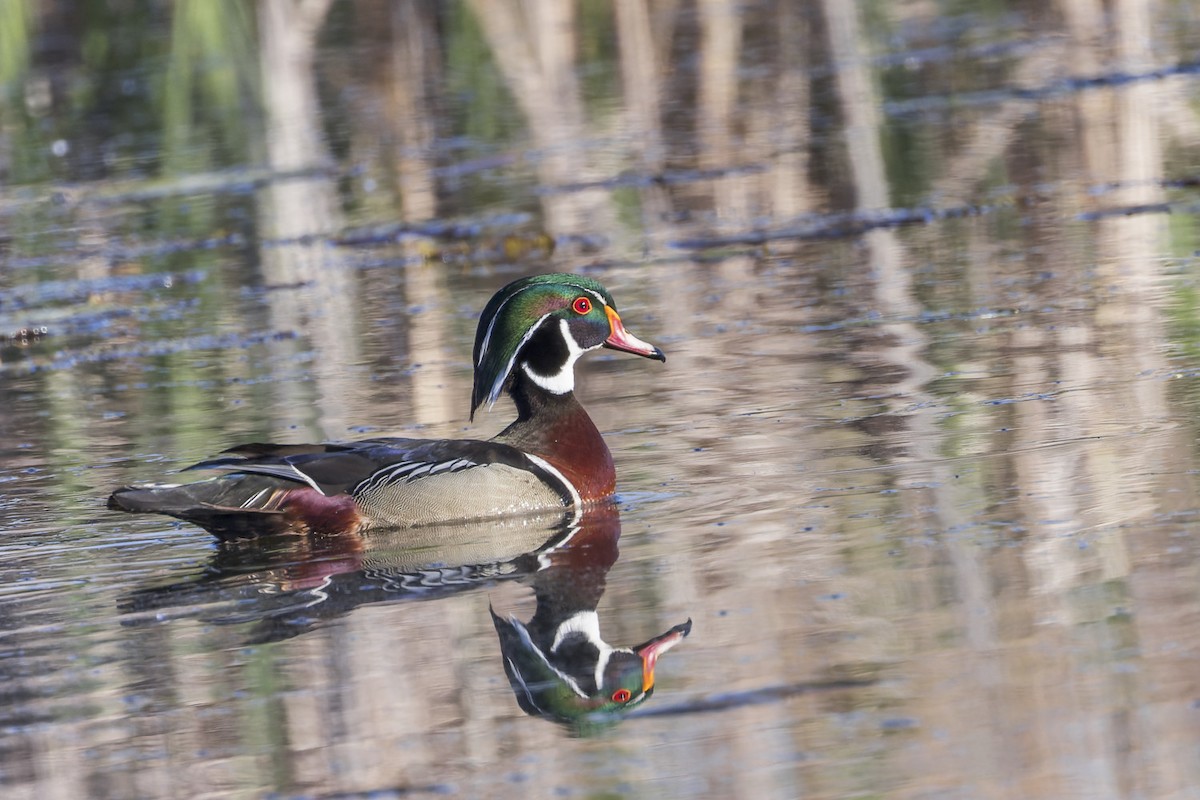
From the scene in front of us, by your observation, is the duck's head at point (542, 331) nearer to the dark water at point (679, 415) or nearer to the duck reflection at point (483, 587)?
the dark water at point (679, 415)

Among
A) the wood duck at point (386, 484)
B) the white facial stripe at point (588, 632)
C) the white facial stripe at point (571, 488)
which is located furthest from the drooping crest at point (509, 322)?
the white facial stripe at point (588, 632)

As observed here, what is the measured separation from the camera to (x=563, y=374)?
8734 millimetres

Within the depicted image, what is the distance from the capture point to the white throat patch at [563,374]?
8.72m

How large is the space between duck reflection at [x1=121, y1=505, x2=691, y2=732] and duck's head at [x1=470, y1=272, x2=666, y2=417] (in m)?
0.74

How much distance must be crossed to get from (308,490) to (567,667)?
218 centimetres

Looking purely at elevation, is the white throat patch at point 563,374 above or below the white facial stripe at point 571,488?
above

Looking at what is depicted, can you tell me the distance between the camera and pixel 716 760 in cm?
521

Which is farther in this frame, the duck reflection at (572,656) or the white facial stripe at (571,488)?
the white facial stripe at (571,488)

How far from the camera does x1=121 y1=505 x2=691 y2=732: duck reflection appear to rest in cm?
598

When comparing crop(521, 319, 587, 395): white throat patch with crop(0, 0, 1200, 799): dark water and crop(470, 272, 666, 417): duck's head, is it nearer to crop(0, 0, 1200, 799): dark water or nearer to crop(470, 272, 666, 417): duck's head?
crop(470, 272, 666, 417): duck's head

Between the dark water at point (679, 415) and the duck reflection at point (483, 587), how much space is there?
0.03 metres

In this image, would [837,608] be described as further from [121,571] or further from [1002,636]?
[121,571]

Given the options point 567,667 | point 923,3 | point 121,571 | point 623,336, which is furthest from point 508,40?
point 567,667

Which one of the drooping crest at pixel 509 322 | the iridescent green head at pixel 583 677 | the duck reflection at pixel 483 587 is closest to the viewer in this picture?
the iridescent green head at pixel 583 677
